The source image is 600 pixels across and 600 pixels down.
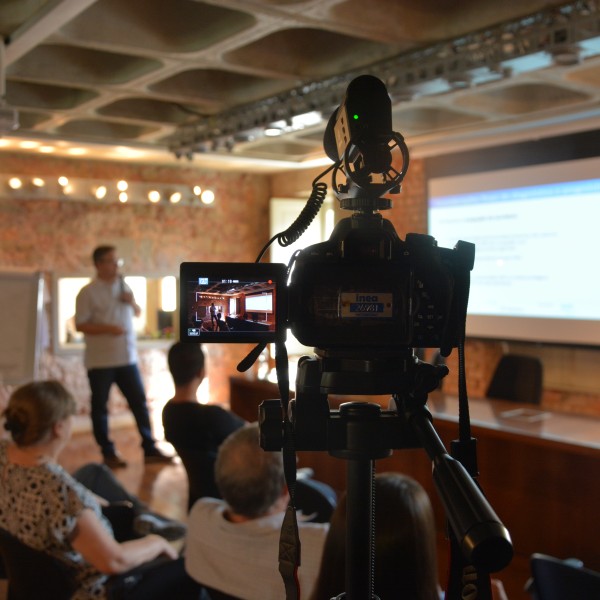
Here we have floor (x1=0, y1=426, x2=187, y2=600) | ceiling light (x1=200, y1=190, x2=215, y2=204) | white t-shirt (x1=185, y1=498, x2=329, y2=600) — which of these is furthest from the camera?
ceiling light (x1=200, y1=190, x2=215, y2=204)

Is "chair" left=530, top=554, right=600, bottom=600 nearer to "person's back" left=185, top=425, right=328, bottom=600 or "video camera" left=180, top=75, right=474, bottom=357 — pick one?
"person's back" left=185, top=425, right=328, bottom=600

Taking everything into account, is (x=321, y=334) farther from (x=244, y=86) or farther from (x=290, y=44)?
(x=244, y=86)

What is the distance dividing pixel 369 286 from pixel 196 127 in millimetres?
4662

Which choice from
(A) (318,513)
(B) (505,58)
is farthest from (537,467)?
(B) (505,58)

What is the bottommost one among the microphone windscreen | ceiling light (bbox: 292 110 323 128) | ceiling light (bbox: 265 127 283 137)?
the microphone windscreen

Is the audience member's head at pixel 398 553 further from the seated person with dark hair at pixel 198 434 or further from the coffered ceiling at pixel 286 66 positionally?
the coffered ceiling at pixel 286 66

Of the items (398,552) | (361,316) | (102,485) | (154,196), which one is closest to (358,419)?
(361,316)

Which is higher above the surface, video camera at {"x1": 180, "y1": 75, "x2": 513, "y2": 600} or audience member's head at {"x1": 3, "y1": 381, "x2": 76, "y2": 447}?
video camera at {"x1": 180, "y1": 75, "x2": 513, "y2": 600}

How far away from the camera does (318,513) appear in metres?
3.17

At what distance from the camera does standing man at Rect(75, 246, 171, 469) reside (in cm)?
542

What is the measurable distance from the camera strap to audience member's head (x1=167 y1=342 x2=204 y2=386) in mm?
2259

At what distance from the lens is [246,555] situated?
1852 millimetres

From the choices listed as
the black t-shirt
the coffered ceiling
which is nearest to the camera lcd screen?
the black t-shirt

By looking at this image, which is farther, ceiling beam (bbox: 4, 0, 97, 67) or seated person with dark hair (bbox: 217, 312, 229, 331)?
ceiling beam (bbox: 4, 0, 97, 67)
